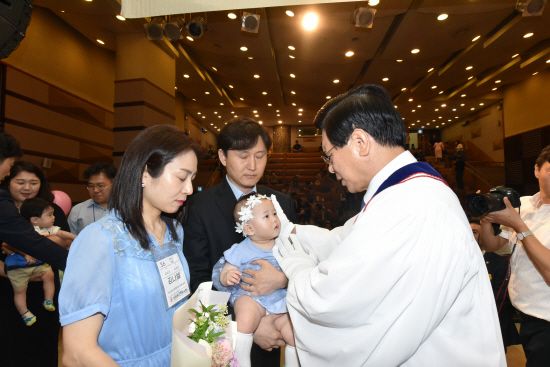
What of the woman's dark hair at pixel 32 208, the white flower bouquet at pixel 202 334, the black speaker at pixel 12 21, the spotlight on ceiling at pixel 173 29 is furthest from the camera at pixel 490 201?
the spotlight on ceiling at pixel 173 29

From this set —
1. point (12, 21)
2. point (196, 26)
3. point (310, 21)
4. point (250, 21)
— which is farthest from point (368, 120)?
point (310, 21)

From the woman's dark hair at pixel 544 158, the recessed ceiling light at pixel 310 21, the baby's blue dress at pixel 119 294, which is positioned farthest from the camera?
the recessed ceiling light at pixel 310 21

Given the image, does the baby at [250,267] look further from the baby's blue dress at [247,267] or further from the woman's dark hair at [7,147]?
the woman's dark hair at [7,147]

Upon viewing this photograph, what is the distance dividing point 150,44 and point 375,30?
200 inches

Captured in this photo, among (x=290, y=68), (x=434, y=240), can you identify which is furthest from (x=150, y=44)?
(x=434, y=240)

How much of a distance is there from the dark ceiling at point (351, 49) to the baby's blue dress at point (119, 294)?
6382mm

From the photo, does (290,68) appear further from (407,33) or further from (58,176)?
→ (58,176)

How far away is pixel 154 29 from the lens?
6605mm

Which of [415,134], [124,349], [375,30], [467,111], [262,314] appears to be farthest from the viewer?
[415,134]

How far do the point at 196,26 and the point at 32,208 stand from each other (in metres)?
4.83

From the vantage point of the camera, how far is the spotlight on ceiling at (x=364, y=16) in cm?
630

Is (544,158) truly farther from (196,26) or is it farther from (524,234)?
(196,26)

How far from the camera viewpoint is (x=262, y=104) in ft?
53.7

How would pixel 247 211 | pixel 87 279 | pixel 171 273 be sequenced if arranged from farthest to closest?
pixel 247 211 < pixel 171 273 < pixel 87 279
